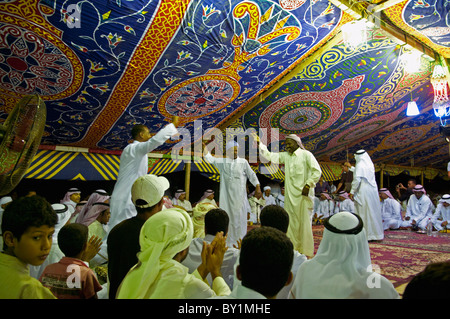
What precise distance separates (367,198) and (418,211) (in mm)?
3483

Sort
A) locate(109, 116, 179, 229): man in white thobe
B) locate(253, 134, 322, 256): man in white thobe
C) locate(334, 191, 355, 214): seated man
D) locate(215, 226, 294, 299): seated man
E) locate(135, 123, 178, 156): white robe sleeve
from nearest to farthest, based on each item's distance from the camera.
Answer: locate(215, 226, 294, 299): seated man < locate(135, 123, 178, 156): white robe sleeve < locate(109, 116, 179, 229): man in white thobe < locate(253, 134, 322, 256): man in white thobe < locate(334, 191, 355, 214): seated man

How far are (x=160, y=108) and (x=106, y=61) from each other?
1.61m

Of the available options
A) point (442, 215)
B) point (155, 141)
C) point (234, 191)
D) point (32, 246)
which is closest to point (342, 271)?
point (32, 246)

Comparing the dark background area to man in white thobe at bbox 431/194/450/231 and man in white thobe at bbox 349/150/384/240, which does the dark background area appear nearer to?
man in white thobe at bbox 431/194/450/231

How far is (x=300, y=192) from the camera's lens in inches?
145

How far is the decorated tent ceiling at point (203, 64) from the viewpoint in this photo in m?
3.43

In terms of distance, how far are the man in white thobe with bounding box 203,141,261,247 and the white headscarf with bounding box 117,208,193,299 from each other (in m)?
2.70

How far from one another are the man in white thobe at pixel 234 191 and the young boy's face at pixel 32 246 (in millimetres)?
2890

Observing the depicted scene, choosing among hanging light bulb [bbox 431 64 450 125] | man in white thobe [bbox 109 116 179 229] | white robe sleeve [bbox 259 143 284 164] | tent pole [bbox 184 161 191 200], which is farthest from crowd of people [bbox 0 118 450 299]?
hanging light bulb [bbox 431 64 450 125]

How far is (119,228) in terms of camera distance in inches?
62.9

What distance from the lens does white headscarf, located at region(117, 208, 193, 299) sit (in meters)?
1.10

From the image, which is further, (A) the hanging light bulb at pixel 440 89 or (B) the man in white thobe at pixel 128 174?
(A) the hanging light bulb at pixel 440 89

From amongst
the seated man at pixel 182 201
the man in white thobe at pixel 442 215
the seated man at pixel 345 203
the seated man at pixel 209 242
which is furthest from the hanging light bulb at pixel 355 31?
the seated man at pixel 345 203

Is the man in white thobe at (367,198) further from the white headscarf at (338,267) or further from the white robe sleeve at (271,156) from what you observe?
the white headscarf at (338,267)
